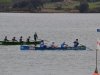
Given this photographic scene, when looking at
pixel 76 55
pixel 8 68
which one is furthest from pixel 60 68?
pixel 76 55

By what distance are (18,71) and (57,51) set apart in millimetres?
18189

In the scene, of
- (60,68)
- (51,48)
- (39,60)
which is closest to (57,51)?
(51,48)

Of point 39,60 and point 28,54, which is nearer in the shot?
point 39,60

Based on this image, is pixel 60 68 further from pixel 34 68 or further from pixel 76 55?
pixel 76 55

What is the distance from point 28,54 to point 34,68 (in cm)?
1260

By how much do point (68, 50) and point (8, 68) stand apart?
1776 centimetres

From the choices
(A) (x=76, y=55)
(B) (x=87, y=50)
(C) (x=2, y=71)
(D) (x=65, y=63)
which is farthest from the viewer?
(B) (x=87, y=50)

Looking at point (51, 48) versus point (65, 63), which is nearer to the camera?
point (65, 63)

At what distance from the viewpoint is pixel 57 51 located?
77.2m

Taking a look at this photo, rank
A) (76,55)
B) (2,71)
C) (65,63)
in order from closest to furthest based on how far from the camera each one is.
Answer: (2,71) → (65,63) → (76,55)

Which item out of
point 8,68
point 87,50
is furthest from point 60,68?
point 87,50

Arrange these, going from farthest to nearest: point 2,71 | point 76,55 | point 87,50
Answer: point 87,50 → point 76,55 → point 2,71

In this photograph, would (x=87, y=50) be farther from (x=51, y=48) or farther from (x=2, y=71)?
(x=2, y=71)

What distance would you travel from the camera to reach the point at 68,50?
77812 mm
